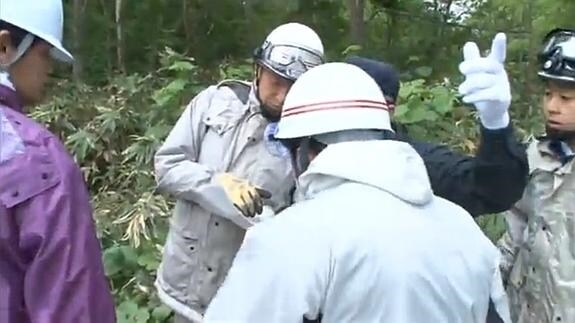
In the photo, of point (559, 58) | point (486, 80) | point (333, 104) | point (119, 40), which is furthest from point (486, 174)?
point (119, 40)

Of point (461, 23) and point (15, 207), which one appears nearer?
point (15, 207)

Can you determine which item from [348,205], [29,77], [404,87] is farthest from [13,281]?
[404,87]

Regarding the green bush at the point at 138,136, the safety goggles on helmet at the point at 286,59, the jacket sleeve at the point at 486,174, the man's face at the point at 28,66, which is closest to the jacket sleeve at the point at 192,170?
the safety goggles on helmet at the point at 286,59

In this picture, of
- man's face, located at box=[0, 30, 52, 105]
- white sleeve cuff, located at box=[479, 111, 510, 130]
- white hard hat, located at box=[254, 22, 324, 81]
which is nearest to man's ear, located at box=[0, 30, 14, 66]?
man's face, located at box=[0, 30, 52, 105]

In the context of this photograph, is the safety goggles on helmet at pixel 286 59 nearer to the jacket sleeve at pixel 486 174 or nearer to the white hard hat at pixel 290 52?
the white hard hat at pixel 290 52

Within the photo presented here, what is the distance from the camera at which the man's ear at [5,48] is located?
8.86ft

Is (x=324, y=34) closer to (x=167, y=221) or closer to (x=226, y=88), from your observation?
(x=167, y=221)

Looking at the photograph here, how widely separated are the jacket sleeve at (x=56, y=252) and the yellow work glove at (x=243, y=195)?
1383mm

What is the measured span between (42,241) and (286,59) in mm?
1743

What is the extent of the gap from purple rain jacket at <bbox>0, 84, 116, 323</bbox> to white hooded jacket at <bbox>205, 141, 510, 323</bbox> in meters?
0.35

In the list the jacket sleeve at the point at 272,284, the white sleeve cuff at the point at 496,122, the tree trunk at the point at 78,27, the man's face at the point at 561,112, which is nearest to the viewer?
the jacket sleeve at the point at 272,284

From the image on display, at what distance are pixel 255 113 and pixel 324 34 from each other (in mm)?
6099

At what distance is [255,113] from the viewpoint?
4.21m

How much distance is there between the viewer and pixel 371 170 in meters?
2.46
